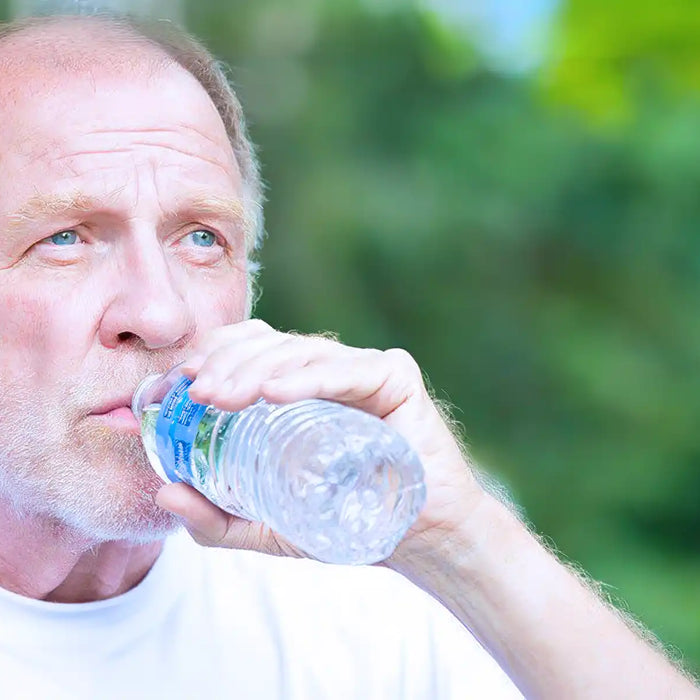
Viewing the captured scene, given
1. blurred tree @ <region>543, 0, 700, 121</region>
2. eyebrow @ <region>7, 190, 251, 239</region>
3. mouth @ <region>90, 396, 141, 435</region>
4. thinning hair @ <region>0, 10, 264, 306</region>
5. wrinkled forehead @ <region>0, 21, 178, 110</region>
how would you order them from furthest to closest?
blurred tree @ <region>543, 0, 700, 121</region>, thinning hair @ <region>0, 10, 264, 306</region>, wrinkled forehead @ <region>0, 21, 178, 110</region>, eyebrow @ <region>7, 190, 251, 239</region>, mouth @ <region>90, 396, 141, 435</region>

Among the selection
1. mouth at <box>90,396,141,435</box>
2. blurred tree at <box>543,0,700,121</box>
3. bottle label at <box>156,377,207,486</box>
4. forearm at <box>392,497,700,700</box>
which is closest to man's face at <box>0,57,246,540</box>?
mouth at <box>90,396,141,435</box>

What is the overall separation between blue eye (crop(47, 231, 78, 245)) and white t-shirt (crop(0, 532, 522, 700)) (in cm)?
62

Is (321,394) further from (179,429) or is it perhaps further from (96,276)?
(96,276)

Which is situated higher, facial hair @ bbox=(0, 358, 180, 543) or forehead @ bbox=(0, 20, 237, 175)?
forehead @ bbox=(0, 20, 237, 175)

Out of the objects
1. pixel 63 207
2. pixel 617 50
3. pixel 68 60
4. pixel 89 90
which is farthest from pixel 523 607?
pixel 617 50

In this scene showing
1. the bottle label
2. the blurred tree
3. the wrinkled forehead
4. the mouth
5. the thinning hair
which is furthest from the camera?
the blurred tree

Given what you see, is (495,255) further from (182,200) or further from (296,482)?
(296,482)

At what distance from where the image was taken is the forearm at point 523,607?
1789 millimetres

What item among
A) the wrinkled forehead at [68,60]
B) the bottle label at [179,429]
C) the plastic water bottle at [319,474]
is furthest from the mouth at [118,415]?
the wrinkled forehead at [68,60]

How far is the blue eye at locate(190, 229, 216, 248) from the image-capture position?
2.23m

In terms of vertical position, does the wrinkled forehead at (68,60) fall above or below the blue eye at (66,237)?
above

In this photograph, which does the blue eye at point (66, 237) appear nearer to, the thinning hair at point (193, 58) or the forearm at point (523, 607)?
the thinning hair at point (193, 58)

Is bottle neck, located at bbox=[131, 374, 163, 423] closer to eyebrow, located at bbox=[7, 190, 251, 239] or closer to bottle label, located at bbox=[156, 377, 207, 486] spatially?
bottle label, located at bbox=[156, 377, 207, 486]

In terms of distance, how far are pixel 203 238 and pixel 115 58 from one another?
39cm
